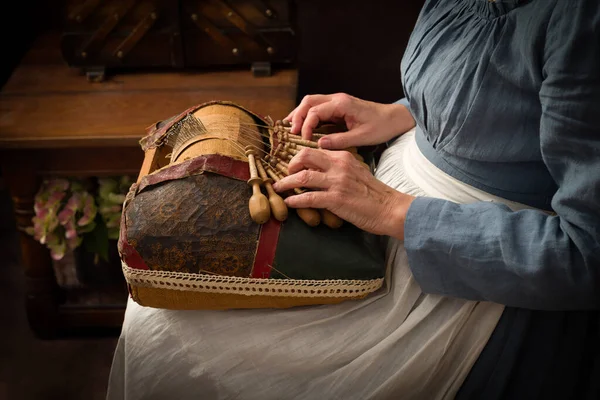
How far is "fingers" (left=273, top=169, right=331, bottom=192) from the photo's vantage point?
102 cm

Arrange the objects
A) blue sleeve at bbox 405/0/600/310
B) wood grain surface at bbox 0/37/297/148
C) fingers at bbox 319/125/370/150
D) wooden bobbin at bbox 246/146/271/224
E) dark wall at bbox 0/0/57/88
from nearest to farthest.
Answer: blue sleeve at bbox 405/0/600/310
wooden bobbin at bbox 246/146/271/224
fingers at bbox 319/125/370/150
wood grain surface at bbox 0/37/297/148
dark wall at bbox 0/0/57/88

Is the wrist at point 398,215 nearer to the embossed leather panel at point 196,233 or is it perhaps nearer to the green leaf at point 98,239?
the embossed leather panel at point 196,233

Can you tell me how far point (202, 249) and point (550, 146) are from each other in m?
0.48

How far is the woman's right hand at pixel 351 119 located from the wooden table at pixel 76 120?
41 centimetres

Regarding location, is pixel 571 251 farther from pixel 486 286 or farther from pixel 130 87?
pixel 130 87

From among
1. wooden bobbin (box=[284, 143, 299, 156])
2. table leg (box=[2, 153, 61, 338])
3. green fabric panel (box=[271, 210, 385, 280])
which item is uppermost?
wooden bobbin (box=[284, 143, 299, 156])

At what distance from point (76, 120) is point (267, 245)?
0.88 m

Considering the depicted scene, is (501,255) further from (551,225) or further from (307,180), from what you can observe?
(307,180)

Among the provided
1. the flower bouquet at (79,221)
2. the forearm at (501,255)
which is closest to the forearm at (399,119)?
the forearm at (501,255)

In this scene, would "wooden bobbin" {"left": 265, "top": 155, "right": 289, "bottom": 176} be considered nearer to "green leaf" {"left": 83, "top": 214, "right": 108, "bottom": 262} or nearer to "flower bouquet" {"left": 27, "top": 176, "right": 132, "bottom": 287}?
"flower bouquet" {"left": 27, "top": 176, "right": 132, "bottom": 287}

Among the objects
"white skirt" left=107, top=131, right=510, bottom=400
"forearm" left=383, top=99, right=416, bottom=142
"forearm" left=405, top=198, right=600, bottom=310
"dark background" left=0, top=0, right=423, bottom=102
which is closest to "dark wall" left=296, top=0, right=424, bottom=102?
"dark background" left=0, top=0, right=423, bottom=102

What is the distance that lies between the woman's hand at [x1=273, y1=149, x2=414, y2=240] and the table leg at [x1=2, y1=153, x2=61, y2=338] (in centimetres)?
89

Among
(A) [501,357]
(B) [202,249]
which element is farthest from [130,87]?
(A) [501,357]

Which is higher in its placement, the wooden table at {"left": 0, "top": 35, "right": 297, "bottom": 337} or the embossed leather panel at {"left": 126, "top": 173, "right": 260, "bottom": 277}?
the embossed leather panel at {"left": 126, "top": 173, "right": 260, "bottom": 277}
